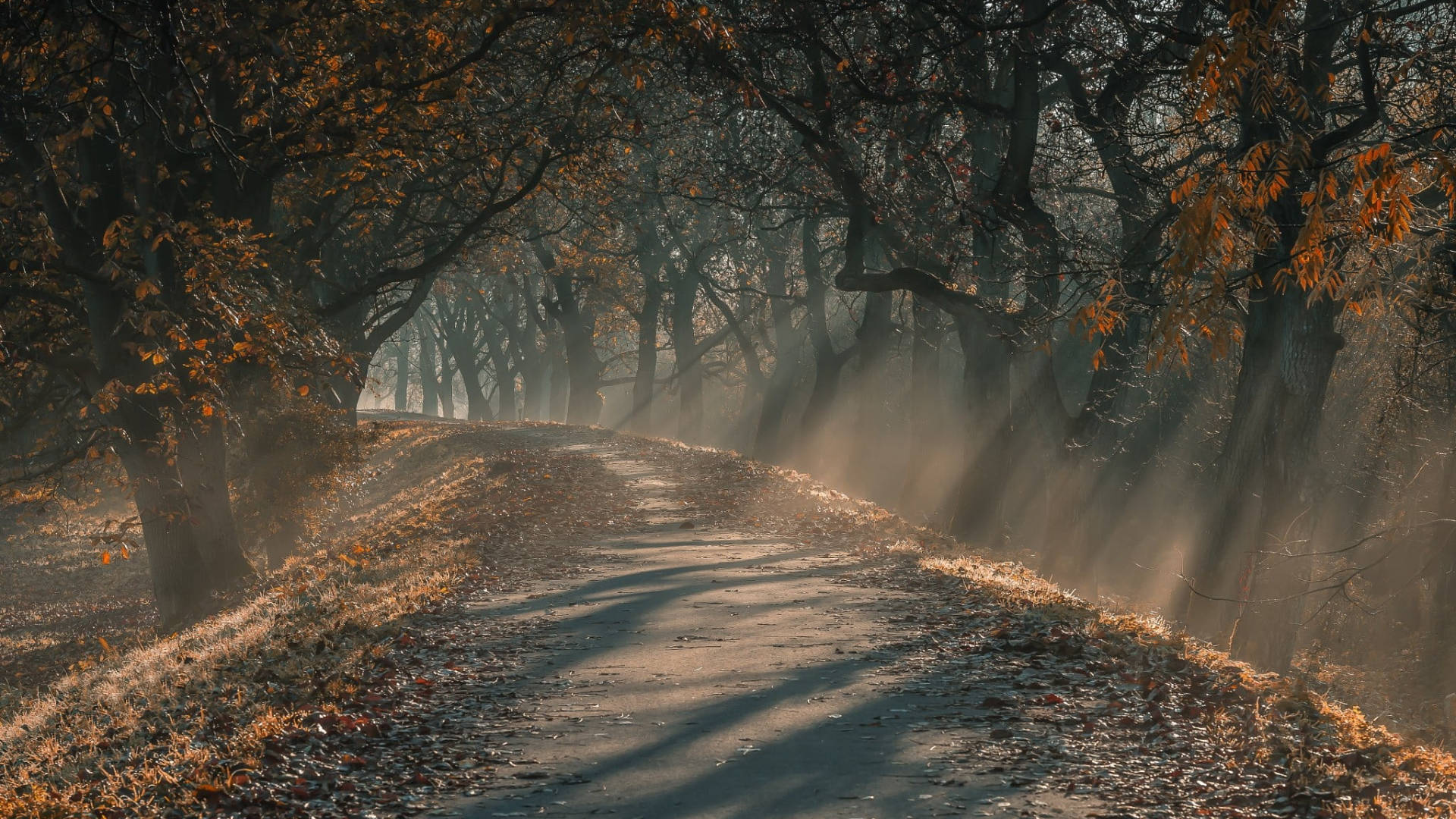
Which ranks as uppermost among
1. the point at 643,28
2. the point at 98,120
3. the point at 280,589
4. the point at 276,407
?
the point at 643,28

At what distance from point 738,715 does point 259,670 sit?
3.38m

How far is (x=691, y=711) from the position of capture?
7098 millimetres

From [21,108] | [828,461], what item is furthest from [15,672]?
[828,461]

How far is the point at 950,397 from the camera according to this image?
36906mm

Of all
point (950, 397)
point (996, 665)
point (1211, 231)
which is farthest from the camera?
point (950, 397)

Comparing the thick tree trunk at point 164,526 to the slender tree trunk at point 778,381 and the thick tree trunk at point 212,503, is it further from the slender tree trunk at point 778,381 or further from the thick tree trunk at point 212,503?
the slender tree trunk at point 778,381

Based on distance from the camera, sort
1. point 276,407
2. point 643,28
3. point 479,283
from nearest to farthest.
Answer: point 643,28
point 276,407
point 479,283

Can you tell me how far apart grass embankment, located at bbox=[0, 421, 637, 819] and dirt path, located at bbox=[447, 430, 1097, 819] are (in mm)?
→ 1142

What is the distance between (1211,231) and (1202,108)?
630 mm

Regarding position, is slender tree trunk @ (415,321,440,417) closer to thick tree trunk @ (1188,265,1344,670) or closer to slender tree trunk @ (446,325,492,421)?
slender tree trunk @ (446,325,492,421)

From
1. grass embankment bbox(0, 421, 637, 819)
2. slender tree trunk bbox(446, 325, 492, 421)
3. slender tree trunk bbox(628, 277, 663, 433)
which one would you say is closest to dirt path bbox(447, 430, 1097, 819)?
grass embankment bbox(0, 421, 637, 819)

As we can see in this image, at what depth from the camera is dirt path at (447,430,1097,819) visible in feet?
18.2

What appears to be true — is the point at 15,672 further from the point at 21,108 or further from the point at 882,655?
the point at 882,655

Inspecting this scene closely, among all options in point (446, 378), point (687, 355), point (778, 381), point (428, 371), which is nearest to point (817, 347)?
point (778, 381)
